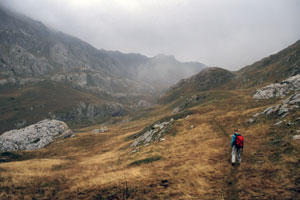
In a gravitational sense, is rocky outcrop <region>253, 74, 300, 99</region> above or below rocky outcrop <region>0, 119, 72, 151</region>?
above

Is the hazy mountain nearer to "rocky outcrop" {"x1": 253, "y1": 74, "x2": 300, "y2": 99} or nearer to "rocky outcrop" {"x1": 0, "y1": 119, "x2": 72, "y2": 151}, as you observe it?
"rocky outcrop" {"x1": 253, "y1": 74, "x2": 300, "y2": 99}

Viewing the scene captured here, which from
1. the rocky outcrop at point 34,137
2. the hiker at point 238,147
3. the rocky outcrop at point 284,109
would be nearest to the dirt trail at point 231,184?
the hiker at point 238,147

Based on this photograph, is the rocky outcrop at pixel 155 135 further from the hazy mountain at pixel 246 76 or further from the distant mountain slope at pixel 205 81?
the distant mountain slope at pixel 205 81

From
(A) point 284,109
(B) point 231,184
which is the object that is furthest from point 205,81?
(B) point 231,184

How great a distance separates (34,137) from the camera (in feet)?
225

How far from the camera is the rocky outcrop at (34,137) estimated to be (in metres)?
63.7

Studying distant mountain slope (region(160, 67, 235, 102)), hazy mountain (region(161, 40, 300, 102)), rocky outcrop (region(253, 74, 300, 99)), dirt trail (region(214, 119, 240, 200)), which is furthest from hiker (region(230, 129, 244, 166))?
distant mountain slope (region(160, 67, 235, 102))

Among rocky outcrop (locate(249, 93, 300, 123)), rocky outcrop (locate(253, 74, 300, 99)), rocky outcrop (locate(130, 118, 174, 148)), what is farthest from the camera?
rocky outcrop (locate(253, 74, 300, 99))

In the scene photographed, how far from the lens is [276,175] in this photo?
42.2ft

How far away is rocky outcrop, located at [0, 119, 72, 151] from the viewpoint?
63719 millimetres

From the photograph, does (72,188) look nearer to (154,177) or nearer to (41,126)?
(154,177)

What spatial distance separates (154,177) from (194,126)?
85.9ft

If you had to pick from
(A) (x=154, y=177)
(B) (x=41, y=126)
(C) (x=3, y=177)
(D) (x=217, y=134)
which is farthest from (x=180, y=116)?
(B) (x=41, y=126)

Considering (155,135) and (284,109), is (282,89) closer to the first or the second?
(284,109)
